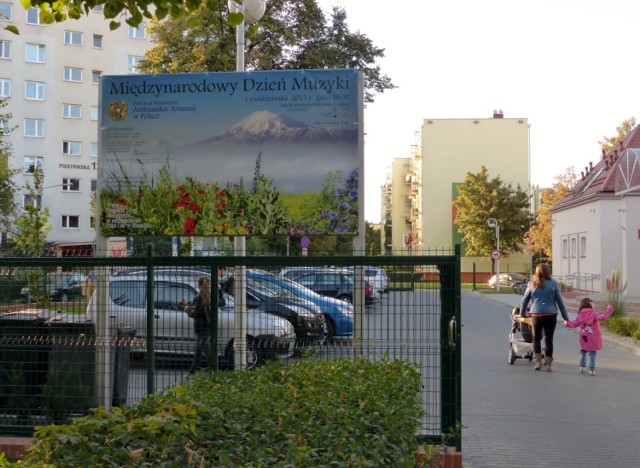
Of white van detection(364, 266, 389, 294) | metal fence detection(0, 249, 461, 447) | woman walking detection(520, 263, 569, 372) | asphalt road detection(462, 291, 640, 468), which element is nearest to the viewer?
metal fence detection(0, 249, 461, 447)

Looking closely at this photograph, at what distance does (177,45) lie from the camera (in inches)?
1202

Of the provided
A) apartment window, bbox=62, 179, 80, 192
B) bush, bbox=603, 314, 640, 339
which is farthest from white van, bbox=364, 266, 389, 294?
apartment window, bbox=62, 179, 80, 192

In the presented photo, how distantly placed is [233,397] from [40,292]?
3.29 m

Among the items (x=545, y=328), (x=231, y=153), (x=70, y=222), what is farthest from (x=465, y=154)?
(x=231, y=153)

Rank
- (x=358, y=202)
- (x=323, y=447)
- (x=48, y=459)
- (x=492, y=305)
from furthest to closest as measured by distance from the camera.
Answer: (x=492, y=305), (x=358, y=202), (x=323, y=447), (x=48, y=459)

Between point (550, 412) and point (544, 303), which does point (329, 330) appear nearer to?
point (550, 412)

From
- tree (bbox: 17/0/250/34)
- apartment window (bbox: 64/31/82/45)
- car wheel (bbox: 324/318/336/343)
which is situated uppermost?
apartment window (bbox: 64/31/82/45)

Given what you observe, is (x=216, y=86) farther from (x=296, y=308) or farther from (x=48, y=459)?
(x=48, y=459)

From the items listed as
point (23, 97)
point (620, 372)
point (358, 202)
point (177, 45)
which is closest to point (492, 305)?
point (177, 45)

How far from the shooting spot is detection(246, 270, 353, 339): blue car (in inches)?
287

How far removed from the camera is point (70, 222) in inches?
A: 2591

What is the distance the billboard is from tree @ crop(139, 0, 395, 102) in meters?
19.2

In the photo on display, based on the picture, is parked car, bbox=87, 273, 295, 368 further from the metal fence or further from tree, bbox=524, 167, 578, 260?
tree, bbox=524, 167, 578, 260

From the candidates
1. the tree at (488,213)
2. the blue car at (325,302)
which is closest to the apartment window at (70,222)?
the tree at (488,213)
